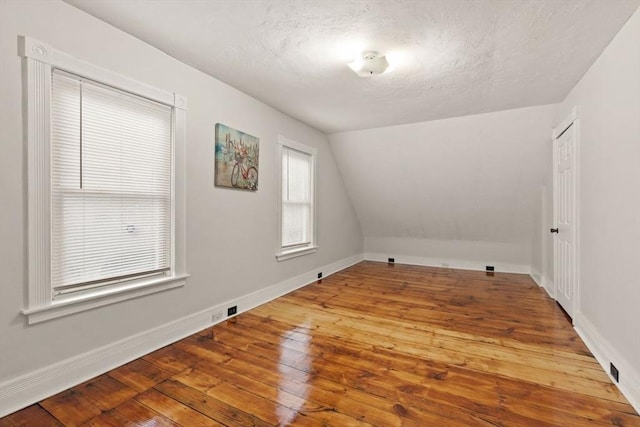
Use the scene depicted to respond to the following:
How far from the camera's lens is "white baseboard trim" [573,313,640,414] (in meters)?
1.78

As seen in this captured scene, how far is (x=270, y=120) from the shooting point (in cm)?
380

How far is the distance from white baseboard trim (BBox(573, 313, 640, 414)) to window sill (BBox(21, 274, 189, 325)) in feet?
10.7

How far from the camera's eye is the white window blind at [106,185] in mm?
1948

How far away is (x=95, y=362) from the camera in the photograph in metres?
2.08

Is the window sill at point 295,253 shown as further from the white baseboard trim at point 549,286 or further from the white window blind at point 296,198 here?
the white baseboard trim at point 549,286

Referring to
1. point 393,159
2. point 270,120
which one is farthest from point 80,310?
point 393,159

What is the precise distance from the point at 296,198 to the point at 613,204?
11.1 ft

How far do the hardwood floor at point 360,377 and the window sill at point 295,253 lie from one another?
77 centimetres

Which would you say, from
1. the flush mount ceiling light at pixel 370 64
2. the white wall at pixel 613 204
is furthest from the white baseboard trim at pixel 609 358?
the flush mount ceiling light at pixel 370 64

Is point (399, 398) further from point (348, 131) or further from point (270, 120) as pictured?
point (348, 131)

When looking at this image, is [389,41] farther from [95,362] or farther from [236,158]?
[95,362]

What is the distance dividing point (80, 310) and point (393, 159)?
14.5ft

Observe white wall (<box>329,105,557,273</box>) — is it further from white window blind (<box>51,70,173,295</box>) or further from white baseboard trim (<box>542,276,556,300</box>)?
white window blind (<box>51,70,173,295</box>)

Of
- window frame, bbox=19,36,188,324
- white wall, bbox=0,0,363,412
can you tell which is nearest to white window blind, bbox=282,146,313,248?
white wall, bbox=0,0,363,412
